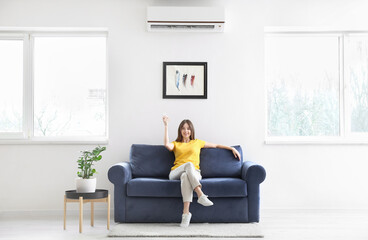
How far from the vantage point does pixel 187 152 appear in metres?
4.70

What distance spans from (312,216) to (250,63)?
1929 mm

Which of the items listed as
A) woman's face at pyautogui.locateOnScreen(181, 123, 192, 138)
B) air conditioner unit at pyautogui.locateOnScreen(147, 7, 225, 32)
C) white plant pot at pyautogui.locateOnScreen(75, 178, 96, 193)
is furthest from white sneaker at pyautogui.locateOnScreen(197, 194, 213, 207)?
air conditioner unit at pyautogui.locateOnScreen(147, 7, 225, 32)

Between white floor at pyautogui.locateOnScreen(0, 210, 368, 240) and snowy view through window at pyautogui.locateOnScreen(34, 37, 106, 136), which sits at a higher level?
snowy view through window at pyautogui.locateOnScreen(34, 37, 106, 136)

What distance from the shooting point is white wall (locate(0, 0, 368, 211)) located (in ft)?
16.8

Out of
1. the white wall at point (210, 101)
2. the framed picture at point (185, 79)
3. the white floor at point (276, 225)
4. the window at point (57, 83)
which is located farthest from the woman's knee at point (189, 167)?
the window at point (57, 83)

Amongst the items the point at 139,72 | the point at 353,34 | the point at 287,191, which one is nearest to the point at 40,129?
the point at 139,72

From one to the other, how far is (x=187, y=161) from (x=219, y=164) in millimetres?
389

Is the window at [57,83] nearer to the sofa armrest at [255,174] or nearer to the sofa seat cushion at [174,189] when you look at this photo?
the sofa seat cushion at [174,189]

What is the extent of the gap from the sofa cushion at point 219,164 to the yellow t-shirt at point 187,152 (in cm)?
11

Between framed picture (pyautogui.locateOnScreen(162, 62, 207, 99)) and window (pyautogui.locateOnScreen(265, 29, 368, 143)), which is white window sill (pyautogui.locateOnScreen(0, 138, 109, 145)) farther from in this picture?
window (pyautogui.locateOnScreen(265, 29, 368, 143))

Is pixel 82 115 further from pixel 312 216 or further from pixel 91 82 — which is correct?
pixel 312 216

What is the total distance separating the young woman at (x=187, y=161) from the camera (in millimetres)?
4191

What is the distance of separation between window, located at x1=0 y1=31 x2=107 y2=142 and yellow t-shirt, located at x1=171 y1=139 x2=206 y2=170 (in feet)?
3.46

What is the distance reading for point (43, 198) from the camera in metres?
5.08
